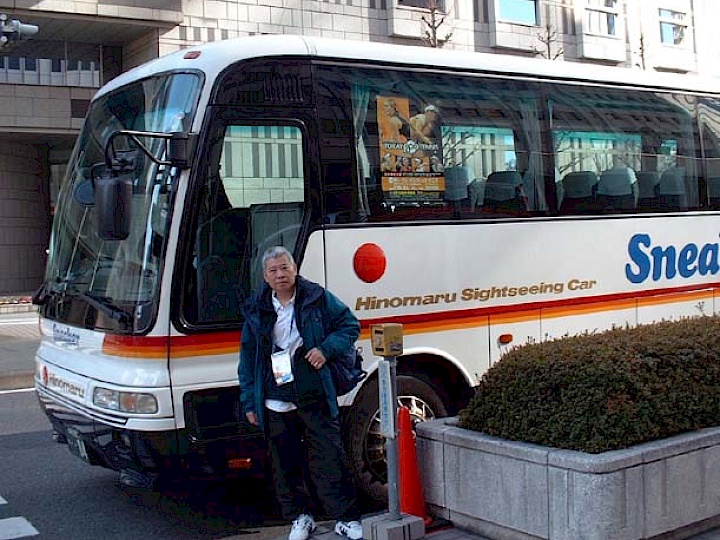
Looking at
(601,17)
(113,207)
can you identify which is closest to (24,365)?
(113,207)

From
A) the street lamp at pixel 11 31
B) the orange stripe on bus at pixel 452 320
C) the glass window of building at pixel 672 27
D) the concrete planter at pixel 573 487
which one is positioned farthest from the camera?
the glass window of building at pixel 672 27

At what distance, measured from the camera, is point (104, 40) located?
28703 mm

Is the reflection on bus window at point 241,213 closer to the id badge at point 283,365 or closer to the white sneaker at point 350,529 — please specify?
the id badge at point 283,365

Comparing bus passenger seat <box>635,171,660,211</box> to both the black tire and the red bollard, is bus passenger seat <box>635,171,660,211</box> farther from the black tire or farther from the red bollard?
the red bollard

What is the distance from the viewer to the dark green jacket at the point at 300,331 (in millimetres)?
5324

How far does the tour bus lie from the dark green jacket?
44 centimetres

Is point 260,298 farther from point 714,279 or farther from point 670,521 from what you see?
point 714,279

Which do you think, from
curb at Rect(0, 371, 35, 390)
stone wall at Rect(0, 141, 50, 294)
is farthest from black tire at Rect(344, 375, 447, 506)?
stone wall at Rect(0, 141, 50, 294)

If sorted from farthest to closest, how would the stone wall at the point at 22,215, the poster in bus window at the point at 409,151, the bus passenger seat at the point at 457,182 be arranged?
the stone wall at the point at 22,215
the bus passenger seat at the point at 457,182
the poster in bus window at the point at 409,151

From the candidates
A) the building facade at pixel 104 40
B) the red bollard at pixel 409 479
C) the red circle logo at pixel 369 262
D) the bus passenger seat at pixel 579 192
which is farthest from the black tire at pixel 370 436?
the building facade at pixel 104 40

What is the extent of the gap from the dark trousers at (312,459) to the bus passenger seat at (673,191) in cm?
453

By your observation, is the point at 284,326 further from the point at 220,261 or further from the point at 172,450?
the point at 172,450

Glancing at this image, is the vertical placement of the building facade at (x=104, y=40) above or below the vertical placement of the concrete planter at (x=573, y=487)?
above

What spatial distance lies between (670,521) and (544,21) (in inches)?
1303
